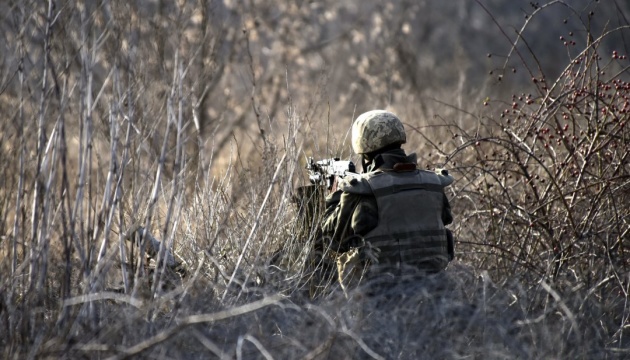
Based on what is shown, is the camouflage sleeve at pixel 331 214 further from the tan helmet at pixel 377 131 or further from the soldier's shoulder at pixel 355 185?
the tan helmet at pixel 377 131

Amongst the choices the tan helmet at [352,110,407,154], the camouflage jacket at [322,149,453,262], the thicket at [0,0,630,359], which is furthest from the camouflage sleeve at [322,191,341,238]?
the tan helmet at [352,110,407,154]

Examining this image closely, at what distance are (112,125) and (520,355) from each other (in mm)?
1815

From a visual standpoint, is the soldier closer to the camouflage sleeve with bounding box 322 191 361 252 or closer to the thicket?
the camouflage sleeve with bounding box 322 191 361 252

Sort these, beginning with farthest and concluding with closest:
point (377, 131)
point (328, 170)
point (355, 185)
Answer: point (328, 170) < point (377, 131) < point (355, 185)

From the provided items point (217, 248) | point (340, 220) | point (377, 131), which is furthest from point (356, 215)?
point (217, 248)

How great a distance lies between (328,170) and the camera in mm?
4789

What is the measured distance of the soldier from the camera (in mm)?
4410

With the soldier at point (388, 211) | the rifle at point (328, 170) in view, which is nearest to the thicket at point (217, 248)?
the rifle at point (328, 170)

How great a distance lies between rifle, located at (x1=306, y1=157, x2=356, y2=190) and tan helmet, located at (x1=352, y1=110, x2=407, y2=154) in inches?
4.8

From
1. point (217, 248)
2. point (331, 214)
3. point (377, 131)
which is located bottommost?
point (217, 248)

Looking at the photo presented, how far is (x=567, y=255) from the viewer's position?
16.4 ft

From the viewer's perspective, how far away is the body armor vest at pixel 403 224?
441cm

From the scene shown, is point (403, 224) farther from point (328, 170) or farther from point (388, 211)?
point (328, 170)

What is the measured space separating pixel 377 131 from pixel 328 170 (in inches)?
15.5
